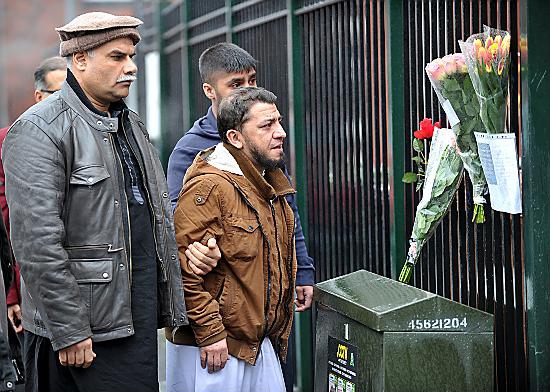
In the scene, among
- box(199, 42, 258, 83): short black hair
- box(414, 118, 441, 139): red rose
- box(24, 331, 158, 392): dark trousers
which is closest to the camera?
box(24, 331, 158, 392): dark trousers

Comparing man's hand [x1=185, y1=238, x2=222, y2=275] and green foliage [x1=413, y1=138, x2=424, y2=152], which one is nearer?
man's hand [x1=185, y1=238, x2=222, y2=275]

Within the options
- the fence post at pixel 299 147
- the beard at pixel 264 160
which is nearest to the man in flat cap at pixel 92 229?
the beard at pixel 264 160

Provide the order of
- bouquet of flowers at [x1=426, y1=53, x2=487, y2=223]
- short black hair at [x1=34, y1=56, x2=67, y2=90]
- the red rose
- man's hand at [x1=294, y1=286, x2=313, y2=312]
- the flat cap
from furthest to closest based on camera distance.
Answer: short black hair at [x1=34, y1=56, x2=67, y2=90], man's hand at [x1=294, y1=286, x2=313, y2=312], the red rose, bouquet of flowers at [x1=426, y1=53, x2=487, y2=223], the flat cap

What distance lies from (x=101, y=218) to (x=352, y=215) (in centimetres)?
237

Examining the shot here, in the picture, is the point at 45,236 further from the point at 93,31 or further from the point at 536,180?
the point at 536,180

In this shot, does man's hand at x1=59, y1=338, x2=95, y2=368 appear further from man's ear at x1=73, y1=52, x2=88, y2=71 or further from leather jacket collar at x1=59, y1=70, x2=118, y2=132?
man's ear at x1=73, y1=52, x2=88, y2=71

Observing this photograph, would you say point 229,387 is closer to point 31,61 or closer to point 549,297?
point 549,297

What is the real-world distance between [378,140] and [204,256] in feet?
5.61

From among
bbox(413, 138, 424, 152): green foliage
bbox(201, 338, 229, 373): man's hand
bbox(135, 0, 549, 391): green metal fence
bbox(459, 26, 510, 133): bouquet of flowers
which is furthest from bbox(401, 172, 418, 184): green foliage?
bbox(201, 338, 229, 373): man's hand

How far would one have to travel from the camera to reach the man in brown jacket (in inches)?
183

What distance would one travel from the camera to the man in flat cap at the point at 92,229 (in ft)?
13.9

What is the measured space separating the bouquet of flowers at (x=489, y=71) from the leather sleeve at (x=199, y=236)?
1.12 m

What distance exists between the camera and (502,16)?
480 centimetres

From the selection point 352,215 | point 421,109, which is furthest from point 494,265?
point 352,215
